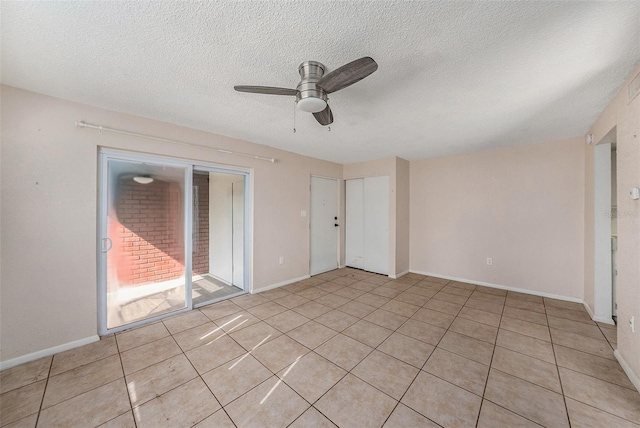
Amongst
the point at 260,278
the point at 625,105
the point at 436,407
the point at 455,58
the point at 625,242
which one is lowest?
the point at 436,407

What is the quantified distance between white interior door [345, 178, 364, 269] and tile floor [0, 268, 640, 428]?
6.77 feet

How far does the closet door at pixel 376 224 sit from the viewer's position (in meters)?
4.42

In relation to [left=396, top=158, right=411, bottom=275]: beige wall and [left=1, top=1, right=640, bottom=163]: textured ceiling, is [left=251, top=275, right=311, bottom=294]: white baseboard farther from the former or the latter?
[left=1, top=1, right=640, bottom=163]: textured ceiling

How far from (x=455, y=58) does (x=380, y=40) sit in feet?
1.91

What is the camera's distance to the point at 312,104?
1.59 m

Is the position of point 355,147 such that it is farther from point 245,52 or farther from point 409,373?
point 409,373

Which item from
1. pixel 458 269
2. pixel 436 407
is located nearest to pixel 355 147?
pixel 458 269

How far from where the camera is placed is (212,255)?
13.4ft

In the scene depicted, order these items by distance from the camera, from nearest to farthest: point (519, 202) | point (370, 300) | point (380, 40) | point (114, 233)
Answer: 1. point (380, 40)
2. point (114, 233)
3. point (370, 300)
4. point (519, 202)

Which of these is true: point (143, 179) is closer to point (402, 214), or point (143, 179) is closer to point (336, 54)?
point (336, 54)

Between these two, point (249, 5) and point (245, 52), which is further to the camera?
point (245, 52)

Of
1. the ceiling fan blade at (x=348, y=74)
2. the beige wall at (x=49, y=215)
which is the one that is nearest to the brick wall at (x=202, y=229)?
the beige wall at (x=49, y=215)

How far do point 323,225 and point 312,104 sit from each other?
325cm

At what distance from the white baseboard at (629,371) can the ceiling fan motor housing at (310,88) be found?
302cm
